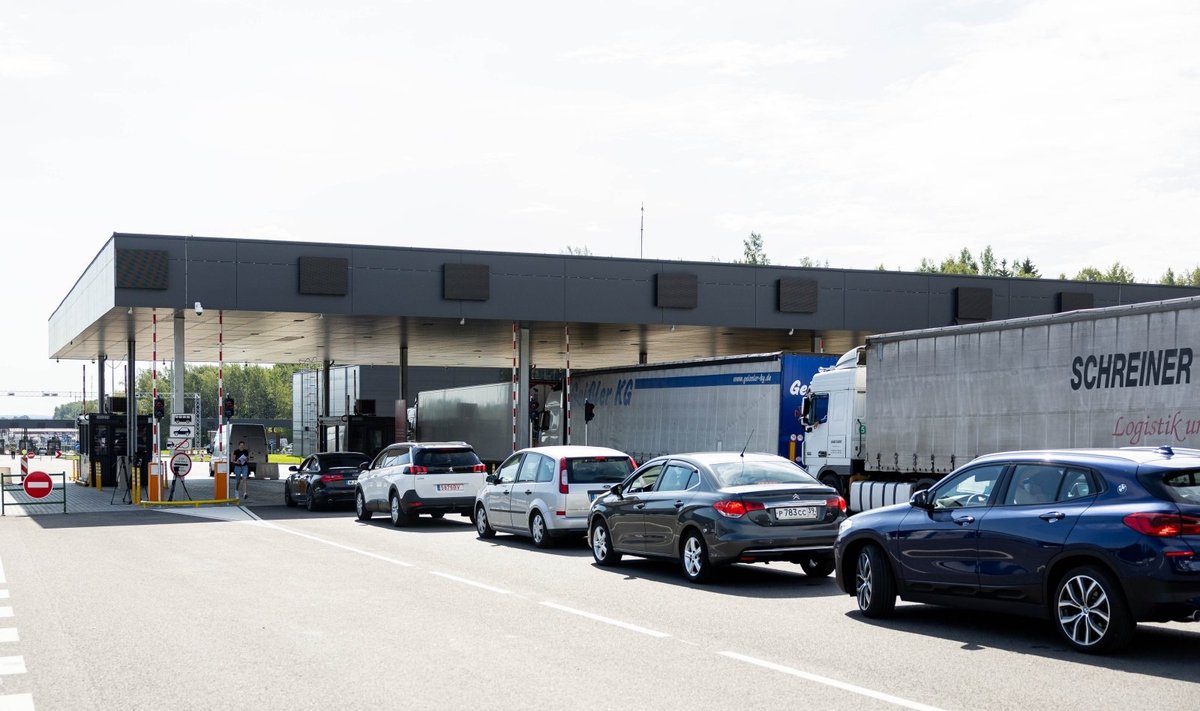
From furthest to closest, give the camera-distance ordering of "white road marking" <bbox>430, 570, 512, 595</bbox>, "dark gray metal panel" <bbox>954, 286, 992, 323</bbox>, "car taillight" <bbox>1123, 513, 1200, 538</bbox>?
1. "dark gray metal panel" <bbox>954, 286, 992, 323</bbox>
2. "white road marking" <bbox>430, 570, 512, 595</bbox>
3. "car taillight" <bbox>1123, 513, 1200, 538</bbox>

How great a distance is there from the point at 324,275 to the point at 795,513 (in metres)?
22.1

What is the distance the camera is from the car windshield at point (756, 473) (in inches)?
561

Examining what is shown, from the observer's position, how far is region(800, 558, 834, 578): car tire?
1464 cm

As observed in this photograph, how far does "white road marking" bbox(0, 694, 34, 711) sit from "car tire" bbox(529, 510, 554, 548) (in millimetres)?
11199

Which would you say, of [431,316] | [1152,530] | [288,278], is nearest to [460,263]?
[431,316]

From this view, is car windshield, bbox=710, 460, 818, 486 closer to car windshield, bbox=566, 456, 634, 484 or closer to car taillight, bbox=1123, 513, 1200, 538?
car windshield, bbox=566, 456, 634, 484

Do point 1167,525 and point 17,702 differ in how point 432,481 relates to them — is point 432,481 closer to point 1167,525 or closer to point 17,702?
point 17,702

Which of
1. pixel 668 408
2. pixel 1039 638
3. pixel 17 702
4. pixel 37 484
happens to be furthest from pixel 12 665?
pixel 668 408

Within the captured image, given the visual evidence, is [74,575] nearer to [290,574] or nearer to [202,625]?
[290,574]

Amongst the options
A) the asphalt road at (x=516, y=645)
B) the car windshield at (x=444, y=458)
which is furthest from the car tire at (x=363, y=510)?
the asphalt road at (x=516, y=645)

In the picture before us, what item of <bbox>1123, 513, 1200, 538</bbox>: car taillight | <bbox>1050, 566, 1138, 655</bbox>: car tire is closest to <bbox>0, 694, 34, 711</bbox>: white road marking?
<bbox>1050, 566, 1138, 655</bbox>: car tire

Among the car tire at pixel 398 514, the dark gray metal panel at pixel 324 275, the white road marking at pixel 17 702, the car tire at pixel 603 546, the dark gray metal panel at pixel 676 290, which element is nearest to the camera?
the white road marking at pixel 17 702

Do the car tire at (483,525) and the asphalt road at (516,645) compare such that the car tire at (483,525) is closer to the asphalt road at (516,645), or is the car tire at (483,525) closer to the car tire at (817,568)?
the asphalt road at (516,645)

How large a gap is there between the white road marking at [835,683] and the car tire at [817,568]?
537 cm
